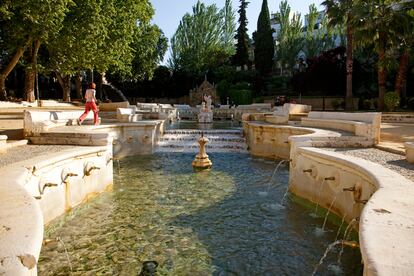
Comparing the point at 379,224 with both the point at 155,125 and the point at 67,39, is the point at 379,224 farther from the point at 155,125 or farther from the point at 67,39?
the point at 67,39

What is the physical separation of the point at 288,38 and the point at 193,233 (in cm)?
5205

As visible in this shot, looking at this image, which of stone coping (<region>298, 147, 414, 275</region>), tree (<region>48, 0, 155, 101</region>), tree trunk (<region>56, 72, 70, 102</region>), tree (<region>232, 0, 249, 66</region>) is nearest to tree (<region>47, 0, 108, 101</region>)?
tree (<region>48, 0, 155, 101</region>)

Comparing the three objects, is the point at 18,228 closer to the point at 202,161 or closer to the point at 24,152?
the point at 24,152

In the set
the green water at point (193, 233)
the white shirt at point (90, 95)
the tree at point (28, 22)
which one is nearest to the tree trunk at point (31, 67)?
the tree at point (28, 22)

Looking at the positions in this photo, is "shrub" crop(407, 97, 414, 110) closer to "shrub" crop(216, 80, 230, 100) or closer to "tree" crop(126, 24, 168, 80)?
"shrub" crop(216, 80, 230, 100)

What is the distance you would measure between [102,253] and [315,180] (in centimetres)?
447

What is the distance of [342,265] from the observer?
4930 millimetres

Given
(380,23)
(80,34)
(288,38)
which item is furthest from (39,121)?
(288,38)

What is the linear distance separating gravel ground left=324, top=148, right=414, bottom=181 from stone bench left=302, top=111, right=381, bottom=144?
753mm

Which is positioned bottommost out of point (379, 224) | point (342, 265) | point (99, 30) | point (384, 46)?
point (342, 265)

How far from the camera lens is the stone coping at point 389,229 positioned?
8.36ft

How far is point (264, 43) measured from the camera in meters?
51.4

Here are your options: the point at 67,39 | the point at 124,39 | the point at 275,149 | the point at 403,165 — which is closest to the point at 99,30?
the point at 67,39

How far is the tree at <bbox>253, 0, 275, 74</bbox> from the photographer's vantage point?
5097cm
